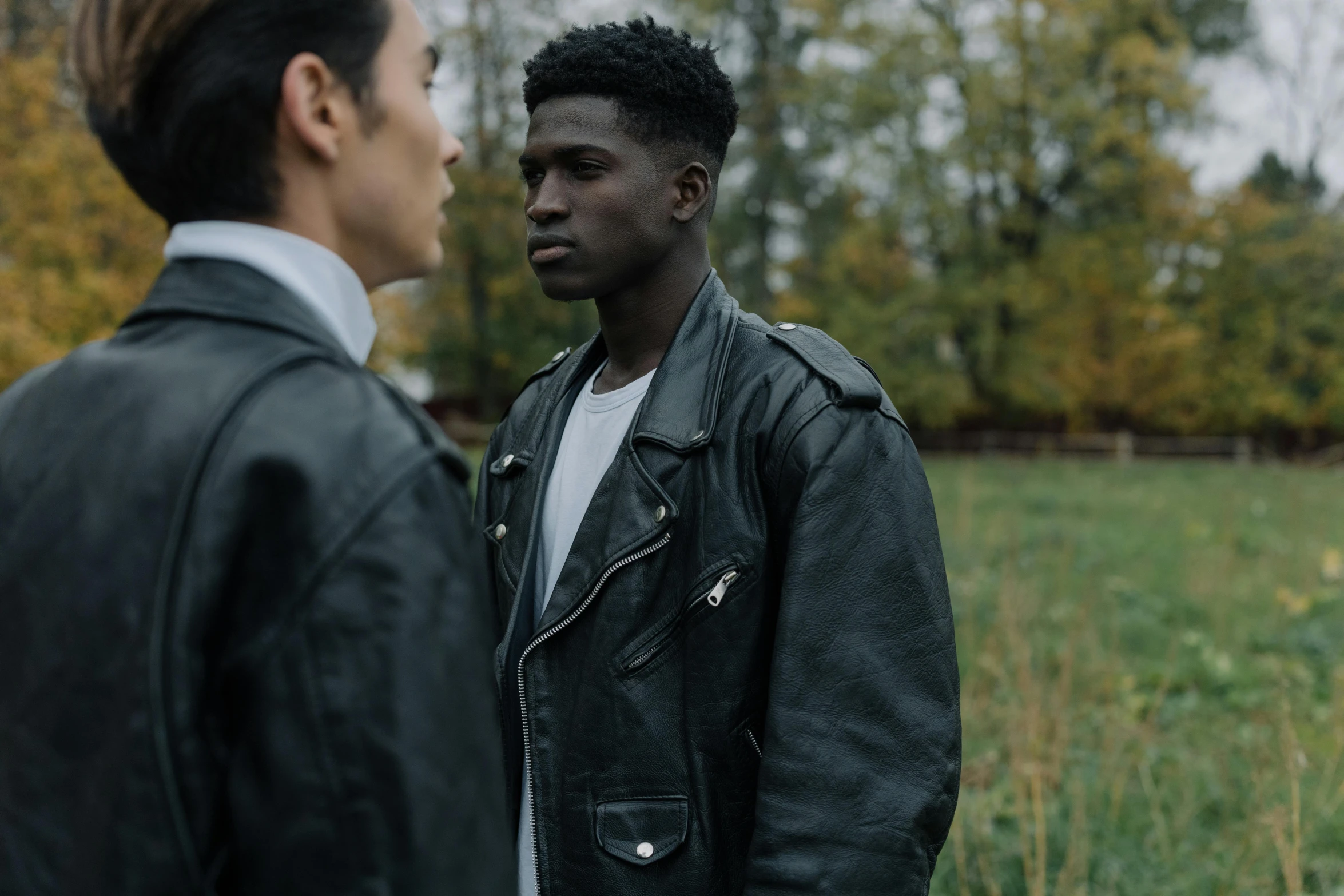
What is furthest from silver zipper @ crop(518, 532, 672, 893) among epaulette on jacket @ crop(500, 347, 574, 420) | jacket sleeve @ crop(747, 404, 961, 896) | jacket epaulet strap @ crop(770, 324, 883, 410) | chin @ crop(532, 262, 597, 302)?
epaulette on jacket @ crop(500, 347, 574, 420)

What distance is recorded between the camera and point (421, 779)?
2.83 feet

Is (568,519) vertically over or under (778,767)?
over

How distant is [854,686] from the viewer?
5.19 feet

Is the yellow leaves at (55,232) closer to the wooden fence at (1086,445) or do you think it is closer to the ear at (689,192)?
the ear at (689,192)

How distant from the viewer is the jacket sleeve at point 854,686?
1.54 m

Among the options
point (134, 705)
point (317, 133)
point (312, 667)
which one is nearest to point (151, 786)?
point (134, 705)

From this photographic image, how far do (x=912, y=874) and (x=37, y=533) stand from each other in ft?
4.05

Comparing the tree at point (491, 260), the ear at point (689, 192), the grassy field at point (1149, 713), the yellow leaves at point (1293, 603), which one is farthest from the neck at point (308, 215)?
the tree at point (491, 260)

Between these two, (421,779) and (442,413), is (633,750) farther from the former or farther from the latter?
(442,413)

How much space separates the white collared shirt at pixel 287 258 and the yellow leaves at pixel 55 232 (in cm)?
903

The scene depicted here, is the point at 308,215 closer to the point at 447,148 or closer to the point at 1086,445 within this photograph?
the point at 447,148

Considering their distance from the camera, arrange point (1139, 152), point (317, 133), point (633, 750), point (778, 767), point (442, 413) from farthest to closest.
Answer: point (442, 413) < point (1139, 152) < point (633, 750) < point (778, 767) < point (317, 133)

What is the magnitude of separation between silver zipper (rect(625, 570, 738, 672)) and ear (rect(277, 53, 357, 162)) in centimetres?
89

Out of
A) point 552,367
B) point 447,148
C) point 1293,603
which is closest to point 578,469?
point 552,367
